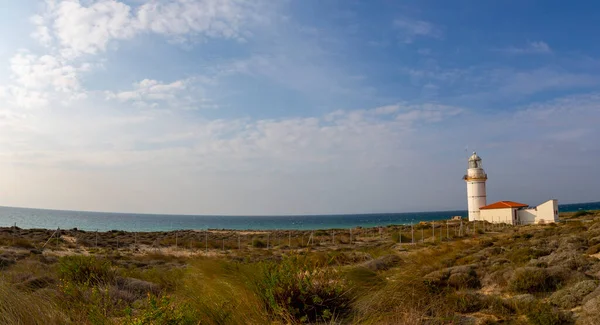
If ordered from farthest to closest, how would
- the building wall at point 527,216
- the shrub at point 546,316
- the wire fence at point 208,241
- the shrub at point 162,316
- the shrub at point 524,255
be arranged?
the building wall at point 527,216 < the wire fence at point 208,241 < the shrub at point 524,255 < the shrub at point 546,316 < the shrub at point 162,316

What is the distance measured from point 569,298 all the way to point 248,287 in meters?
5.53

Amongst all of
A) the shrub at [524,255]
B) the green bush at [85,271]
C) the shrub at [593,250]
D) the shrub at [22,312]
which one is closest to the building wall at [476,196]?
the shrub at [593,250]

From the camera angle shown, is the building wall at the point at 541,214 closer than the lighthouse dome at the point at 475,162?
Yes

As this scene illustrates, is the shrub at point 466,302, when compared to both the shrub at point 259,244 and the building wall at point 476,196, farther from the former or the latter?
the building wall at point 476,196

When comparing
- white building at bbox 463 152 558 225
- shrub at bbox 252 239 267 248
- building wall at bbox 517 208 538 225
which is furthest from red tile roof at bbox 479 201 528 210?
shrub at bbox 252 239 267 248

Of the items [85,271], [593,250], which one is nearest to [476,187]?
[593,250]

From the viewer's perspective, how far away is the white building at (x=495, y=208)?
139ft

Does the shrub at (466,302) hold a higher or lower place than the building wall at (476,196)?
lower

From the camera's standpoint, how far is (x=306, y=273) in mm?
5645

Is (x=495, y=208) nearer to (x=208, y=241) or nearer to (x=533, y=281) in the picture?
(x=208, y=241)

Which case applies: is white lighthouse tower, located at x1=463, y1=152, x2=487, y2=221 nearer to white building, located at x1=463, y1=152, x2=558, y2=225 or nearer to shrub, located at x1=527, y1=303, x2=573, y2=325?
white building, located at x1=463, y1=152, x2=558, y2=225

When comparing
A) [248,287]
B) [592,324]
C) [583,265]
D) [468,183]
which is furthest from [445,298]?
[468,183]

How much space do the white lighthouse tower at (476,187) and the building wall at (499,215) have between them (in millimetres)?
1930

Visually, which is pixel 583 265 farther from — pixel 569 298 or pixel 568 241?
pixel 568 241
